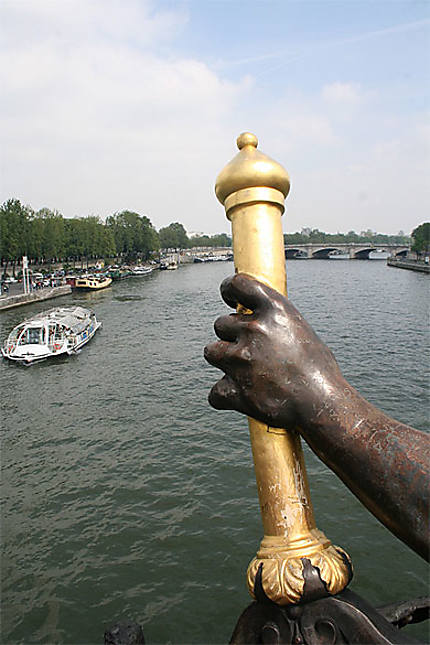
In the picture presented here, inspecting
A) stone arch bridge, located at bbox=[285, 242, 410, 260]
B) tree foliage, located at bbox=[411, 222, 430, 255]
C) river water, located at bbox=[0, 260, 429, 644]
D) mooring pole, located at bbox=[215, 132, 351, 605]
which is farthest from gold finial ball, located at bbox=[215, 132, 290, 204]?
stone arch bridge, located at bbox=[285, 242, 410, 260]

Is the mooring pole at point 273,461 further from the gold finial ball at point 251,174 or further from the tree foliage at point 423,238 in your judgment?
→ the tree foliage at point 423,238

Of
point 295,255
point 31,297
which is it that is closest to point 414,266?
point 295,255

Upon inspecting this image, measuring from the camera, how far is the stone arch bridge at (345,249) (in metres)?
102

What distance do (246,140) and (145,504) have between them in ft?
28.1

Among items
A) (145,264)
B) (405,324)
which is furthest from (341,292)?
(145,264)

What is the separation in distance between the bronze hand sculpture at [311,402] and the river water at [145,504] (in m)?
5.62

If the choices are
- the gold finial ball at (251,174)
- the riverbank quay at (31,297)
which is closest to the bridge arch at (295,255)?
the riverbank quay at (31,297)

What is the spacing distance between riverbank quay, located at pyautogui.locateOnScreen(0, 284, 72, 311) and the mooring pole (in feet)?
119

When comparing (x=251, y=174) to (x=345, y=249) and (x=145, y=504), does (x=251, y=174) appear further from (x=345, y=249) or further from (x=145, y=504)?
(x=345, y=249)

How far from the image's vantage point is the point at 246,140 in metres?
2.15

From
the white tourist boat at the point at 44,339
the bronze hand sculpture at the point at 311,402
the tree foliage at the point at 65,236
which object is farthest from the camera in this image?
the tree foliage at the point at 65,236

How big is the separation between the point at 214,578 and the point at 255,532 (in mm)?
1297

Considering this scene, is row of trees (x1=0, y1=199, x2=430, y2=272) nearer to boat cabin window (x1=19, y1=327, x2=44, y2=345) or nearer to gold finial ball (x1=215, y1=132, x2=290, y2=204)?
boat cabin window (x1=19, y1=327, x2=44, y2=345)

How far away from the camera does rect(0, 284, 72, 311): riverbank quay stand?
36125mm
